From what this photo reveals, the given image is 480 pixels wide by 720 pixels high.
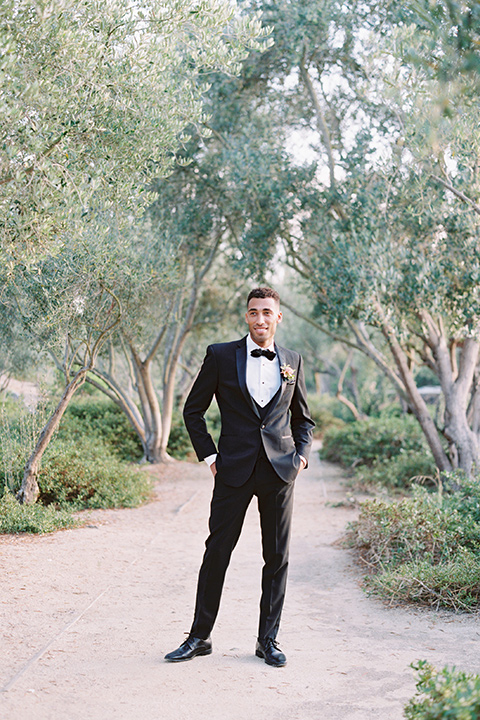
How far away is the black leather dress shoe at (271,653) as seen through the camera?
4.00 meters

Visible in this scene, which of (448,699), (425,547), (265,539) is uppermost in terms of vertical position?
(265,539)

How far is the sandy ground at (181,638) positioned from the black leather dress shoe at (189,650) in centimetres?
7

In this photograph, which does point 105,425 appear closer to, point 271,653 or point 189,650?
point 189,650

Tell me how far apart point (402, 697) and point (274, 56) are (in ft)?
32.0

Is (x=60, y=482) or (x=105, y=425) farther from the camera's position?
(x=105, y=425)

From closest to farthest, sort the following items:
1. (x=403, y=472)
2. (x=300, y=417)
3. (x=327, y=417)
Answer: (x=300, y=417) < (x=403, y=472) < (x=327, y=417)

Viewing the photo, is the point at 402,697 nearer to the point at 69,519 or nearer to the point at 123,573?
the point at 123,573

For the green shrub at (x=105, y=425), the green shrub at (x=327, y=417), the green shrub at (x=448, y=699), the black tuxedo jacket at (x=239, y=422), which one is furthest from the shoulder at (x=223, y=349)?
the green shrub at (x=327, y=417)

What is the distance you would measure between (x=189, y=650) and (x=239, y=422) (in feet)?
4.47

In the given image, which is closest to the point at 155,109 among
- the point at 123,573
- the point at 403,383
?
the point at 123,573

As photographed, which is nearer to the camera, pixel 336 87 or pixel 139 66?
pixel 139 66

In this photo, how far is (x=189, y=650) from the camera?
13.2 ft

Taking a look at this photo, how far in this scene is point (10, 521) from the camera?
738 cm

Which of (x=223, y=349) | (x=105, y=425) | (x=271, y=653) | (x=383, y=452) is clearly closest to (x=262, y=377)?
(x=223, y=349)
